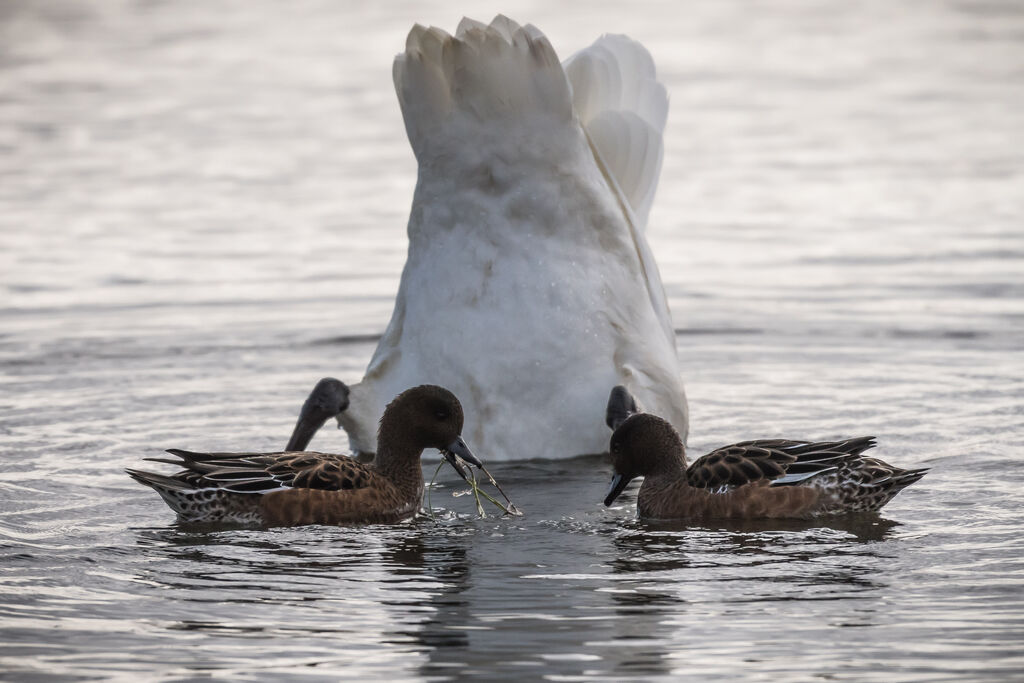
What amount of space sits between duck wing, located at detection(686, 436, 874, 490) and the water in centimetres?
29

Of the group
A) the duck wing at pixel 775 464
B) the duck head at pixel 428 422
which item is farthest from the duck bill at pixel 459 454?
the duck wing at pixel 775 464

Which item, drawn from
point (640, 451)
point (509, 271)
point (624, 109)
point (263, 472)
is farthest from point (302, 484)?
point (624, 109)

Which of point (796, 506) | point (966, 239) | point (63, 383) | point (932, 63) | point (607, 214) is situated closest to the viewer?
point (796, 506)

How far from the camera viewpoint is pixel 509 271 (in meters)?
9.47

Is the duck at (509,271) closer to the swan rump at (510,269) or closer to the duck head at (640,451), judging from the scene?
the swan rump at (510,269)

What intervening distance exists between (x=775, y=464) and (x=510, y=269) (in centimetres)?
194

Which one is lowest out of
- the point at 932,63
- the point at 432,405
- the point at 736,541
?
the point at 736,541

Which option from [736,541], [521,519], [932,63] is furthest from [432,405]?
[932,63]

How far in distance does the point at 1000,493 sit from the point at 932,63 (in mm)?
14276

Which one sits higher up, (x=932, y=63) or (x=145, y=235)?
(x=932, y=63)

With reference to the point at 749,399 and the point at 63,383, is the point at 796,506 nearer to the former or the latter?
the point at 749,399

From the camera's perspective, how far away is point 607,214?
9.74 m

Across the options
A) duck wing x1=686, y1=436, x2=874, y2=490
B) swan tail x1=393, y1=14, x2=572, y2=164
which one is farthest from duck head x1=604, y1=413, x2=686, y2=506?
swan tail x1=393, y1=14, x2=572, y2=164

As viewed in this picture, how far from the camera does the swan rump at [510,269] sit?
367 inches
